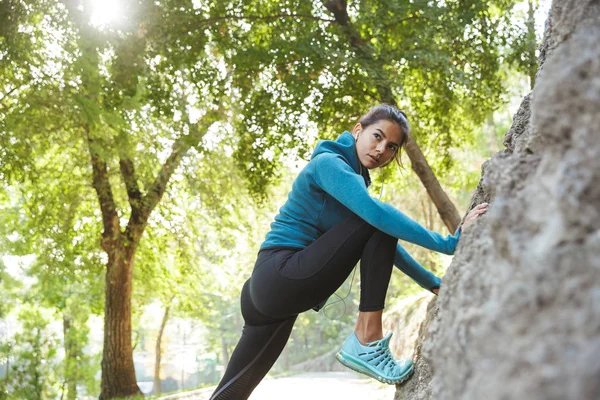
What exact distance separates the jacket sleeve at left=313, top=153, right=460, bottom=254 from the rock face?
990mm

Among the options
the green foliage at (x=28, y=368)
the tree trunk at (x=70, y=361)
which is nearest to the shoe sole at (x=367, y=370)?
the green foliage at (x=28, y=368)

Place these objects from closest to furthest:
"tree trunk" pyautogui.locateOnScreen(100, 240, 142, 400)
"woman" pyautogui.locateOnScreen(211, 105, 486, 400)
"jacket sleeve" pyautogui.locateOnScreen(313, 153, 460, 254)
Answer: "jacket sleeve" pyautogui.locateOnScreen(313, 153, 460, 254) < "woman" pyautogui.locateOnScreen(211, 105, 486, 400) < "tree trunk" pyautogui.locateOnScreen(100, 240, 142, 400)

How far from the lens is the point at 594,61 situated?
1.10m

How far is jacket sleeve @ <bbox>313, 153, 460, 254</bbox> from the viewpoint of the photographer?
7.86ft

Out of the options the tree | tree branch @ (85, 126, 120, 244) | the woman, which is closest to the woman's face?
the woman

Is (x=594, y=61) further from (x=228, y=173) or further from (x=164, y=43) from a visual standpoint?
(x=228, y=173)

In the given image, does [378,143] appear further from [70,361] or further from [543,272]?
[70,361]

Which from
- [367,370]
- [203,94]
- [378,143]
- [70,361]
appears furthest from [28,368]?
[378,143]

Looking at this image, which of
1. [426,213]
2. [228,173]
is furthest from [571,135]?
[426,213]

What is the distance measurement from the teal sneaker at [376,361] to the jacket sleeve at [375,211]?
59 cm

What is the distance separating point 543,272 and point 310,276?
1.76m

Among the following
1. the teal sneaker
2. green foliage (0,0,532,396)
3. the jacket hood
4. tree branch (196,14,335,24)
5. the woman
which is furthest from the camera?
tree branch (196,14,335,24)

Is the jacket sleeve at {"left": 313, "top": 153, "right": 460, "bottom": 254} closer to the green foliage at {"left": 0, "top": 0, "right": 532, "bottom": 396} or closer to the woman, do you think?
the woman

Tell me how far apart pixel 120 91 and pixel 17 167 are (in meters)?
1.74
